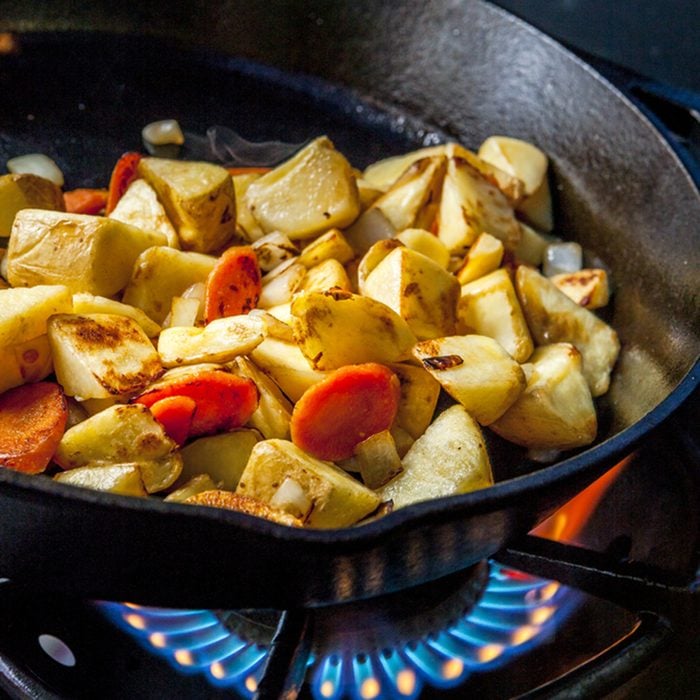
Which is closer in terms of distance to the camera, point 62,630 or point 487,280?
point 62,630

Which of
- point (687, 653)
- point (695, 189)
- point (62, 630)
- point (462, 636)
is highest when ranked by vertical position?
point (695, 189)

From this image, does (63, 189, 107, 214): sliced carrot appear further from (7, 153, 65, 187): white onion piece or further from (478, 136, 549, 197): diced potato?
(478, 136, 549, 197): diced potato

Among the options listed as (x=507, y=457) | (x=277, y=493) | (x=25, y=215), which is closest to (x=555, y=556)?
(x=507, y=457)

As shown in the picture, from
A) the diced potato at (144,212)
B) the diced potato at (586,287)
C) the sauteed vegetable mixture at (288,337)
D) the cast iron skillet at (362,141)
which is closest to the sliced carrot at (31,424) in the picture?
the sauteed vegetable mixture at (288,337)

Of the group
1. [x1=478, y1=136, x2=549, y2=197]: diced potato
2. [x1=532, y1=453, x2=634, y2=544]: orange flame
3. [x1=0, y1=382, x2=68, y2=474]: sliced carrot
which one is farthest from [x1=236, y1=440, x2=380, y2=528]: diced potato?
[x1=478, y1=136, x2=549, y2=197]: diced potato

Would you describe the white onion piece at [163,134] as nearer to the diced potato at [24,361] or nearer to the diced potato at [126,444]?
the diced potato at [24,361]

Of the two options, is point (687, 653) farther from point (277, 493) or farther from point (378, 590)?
point (277, 493)
